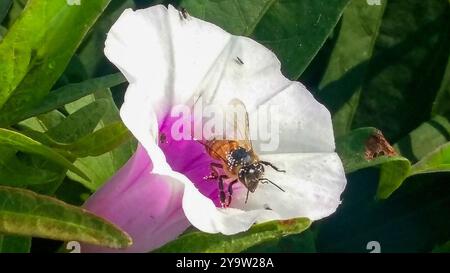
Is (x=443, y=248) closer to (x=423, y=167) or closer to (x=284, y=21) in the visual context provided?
(x=423, y=167)

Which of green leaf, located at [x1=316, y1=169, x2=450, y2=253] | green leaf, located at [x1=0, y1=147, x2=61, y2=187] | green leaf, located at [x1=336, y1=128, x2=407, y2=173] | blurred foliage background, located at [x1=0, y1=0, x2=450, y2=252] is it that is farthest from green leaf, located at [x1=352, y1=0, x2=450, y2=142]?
green leaf, located at [x1=0, y1=147, x2=61, y2=187]

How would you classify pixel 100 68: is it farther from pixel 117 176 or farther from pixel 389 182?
pixel 389 182

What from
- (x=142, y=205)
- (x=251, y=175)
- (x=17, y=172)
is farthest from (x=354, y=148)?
(x=17, y=172)

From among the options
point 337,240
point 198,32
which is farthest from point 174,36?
point 337,240

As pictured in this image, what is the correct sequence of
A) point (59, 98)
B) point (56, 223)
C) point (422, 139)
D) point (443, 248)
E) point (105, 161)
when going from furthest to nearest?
point (422, 139) < point (443, 248) < point (105, 161) < point (59, 98) < point (56, 223)

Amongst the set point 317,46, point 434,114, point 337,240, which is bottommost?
point 337,240

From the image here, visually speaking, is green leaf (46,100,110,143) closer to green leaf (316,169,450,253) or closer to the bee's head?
the bee's head

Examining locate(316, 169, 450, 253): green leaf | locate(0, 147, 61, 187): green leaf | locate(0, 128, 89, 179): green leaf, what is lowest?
locate(316, 169, 450, 253): green leaf
